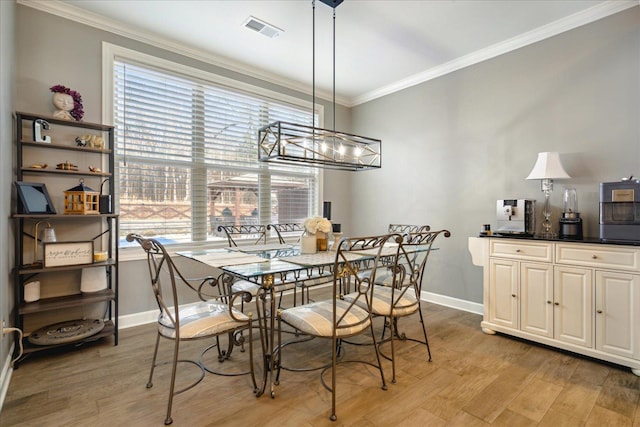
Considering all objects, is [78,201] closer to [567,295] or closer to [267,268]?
[267,268]

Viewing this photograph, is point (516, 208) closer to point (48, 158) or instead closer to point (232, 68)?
point (232, 68)

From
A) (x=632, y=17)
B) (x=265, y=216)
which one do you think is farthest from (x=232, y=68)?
(x=632, y=17)

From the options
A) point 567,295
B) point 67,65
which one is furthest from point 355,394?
point 67,65

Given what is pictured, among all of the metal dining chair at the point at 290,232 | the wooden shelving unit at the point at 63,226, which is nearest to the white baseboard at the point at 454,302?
the metal dining chair at the point at 290,232

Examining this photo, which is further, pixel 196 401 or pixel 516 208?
pixel 516 208

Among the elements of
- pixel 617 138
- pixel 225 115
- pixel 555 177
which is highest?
pixel 225 115

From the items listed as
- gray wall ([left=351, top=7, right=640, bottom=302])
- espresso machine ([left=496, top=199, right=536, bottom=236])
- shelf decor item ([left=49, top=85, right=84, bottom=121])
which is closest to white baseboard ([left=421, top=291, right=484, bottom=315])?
gray wall ([left=351, top=7, right=640, bottom=302])

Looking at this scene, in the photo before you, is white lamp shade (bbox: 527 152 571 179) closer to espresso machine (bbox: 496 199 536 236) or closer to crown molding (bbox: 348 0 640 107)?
espresso machine (bbox: 496 199 536 236)

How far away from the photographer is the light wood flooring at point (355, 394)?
1.75m

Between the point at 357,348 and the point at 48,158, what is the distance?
3023 mm

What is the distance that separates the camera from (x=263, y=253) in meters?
2.64

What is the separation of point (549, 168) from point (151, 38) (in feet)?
12.8

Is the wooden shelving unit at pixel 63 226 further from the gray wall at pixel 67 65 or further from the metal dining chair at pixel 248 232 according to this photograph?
the metal dining chair at pixel 248 232

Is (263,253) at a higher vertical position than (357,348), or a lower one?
higher
